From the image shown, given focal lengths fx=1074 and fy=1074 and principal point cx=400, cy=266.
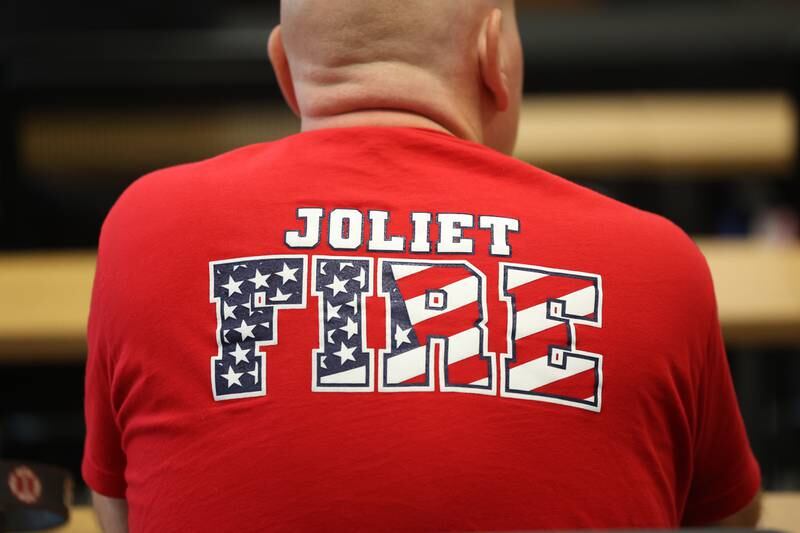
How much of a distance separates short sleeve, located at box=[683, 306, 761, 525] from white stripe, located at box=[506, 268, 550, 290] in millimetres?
160

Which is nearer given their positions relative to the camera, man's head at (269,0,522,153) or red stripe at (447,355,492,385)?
red stripe at (447,355,492,385)

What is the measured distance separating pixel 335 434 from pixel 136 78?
2098mm

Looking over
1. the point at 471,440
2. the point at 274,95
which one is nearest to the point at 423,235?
the point at 471,440

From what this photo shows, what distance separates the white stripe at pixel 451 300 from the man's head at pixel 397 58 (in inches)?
8.5

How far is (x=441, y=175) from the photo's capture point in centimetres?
81

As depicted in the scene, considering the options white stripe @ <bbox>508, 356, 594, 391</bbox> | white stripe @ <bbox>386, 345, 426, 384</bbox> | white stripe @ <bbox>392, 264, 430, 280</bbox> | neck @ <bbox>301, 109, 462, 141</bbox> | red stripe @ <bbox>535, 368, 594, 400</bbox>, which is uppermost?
neck @ <bbox>301, 109, 462, 141</bbox>

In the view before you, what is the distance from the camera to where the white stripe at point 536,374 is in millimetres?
742

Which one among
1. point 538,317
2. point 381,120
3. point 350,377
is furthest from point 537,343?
point 381,120

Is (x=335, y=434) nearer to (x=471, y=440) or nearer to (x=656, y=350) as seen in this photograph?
(x=471, y=440)

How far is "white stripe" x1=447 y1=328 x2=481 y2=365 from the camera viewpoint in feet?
2.41

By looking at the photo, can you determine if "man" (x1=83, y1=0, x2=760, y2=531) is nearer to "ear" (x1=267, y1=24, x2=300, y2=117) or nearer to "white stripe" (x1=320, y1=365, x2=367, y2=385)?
"white stripe" (x1=320, y1=365, x2=367, y2=385)

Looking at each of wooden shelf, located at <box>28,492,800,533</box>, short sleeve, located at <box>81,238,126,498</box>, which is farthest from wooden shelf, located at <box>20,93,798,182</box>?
short sleeve, located at <box>81,238,126,498</box>

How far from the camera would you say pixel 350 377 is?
73cm

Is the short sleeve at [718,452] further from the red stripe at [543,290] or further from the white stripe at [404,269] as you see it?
the white stripe at [404,269]
